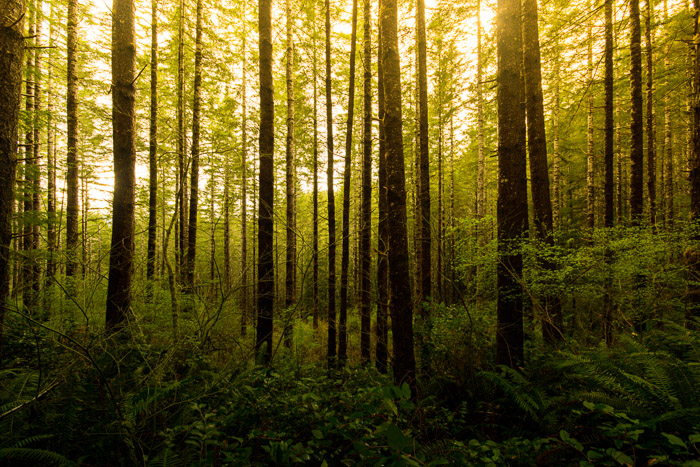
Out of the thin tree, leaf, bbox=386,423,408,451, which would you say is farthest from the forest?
the thin tree

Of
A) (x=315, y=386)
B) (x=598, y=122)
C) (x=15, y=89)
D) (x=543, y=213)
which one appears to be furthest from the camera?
(x=598, y=122)

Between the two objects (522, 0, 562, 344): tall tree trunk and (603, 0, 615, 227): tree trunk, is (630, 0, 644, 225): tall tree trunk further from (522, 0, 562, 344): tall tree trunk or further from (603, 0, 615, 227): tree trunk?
(522, 0, 562, 344): tall tree trunk

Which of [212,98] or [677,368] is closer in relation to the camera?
[677,368]

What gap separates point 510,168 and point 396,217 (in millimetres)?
2090

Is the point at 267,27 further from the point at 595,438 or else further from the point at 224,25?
the point at 595,438

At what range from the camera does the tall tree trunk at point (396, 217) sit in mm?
4137

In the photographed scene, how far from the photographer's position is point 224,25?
1119 centimetres

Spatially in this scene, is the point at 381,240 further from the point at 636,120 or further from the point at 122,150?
the point at 636,120

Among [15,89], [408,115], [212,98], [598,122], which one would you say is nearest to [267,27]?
[15,89]

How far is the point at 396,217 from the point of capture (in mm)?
4168

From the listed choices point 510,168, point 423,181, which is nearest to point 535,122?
point 423,181

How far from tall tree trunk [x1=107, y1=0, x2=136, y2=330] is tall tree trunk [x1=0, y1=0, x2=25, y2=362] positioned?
4.34 ft

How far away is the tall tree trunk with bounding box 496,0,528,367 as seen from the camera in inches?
172

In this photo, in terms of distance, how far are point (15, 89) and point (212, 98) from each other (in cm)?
A: 997
